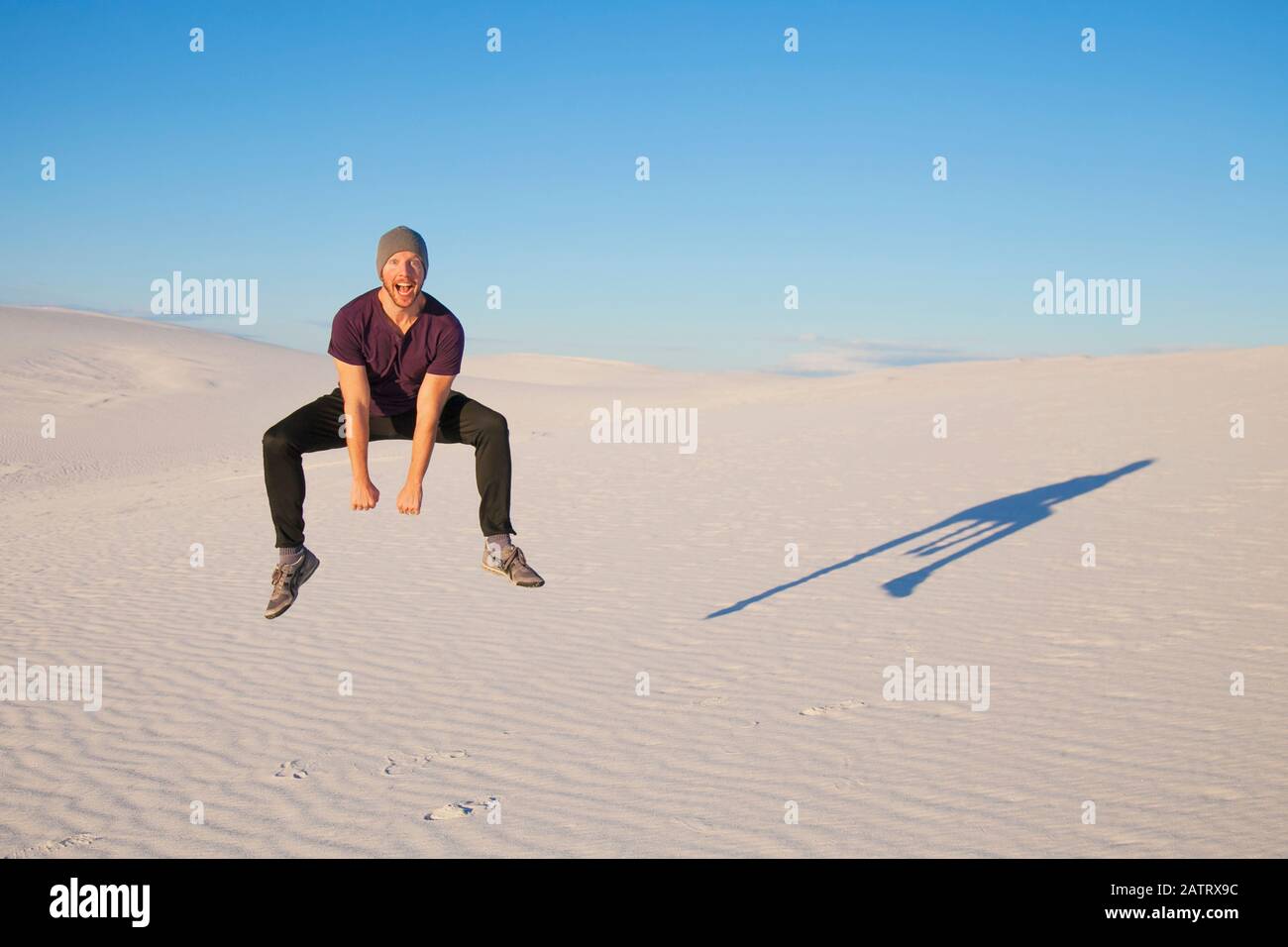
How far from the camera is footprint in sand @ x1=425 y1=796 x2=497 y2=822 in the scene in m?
6.18

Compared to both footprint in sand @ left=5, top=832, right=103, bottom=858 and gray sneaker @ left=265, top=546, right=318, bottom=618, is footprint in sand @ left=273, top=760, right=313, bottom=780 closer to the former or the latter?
footprint in sand @ left=5, top=832, right=103, bottom=858

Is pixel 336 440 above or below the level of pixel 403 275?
below

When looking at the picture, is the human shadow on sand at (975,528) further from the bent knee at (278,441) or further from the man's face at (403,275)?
the man's face at (403,275)

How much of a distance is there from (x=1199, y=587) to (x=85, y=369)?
1899 inches

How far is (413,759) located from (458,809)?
1026 mm

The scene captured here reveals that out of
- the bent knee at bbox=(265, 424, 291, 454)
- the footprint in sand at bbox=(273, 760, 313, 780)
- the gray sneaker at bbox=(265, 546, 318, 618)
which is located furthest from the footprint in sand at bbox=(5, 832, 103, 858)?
the bent knee at bbox=(265, 424, 291, 454)

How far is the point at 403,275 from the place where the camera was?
4840 millimetres

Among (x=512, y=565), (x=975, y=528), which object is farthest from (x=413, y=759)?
(x=975, y=528)

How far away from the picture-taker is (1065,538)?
46.9 ft

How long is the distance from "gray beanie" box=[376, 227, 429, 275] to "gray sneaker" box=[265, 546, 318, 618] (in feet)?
5.70

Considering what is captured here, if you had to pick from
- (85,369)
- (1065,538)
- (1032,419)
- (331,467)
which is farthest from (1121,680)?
(85,369)

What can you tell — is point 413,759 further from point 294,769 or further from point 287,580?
point 287,580

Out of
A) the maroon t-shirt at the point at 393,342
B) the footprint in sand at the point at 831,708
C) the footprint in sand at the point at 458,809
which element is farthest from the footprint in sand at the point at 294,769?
the footprint in sand at the point at 831,708

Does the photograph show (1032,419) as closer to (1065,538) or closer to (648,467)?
(648,467)
